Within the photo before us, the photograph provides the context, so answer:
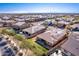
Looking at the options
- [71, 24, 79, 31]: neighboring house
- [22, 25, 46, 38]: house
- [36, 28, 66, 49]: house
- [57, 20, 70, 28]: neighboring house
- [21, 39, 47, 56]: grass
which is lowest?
[21, 39, 47, 56]: grass

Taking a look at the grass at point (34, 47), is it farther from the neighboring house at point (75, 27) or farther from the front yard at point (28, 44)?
the neighboring house at point (75, 27)

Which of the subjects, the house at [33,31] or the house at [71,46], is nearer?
the house at [71,46]

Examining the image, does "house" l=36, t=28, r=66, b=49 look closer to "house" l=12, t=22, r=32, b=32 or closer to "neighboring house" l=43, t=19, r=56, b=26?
"neighboring house" l=43, t=19, r=56, b=26

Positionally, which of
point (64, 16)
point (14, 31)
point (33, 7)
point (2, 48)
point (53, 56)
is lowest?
point (53, 56)

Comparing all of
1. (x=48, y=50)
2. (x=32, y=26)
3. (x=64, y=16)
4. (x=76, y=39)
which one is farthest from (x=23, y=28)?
(x=76, y=39)

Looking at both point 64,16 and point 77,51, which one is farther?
point 64,16

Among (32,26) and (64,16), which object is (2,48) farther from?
(64,16)

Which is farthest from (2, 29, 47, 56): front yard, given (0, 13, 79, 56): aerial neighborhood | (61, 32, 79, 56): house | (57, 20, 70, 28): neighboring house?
(57, 20, 70, 28): neighboring house

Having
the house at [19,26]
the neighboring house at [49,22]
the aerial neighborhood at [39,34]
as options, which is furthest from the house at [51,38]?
the house at [19,26]
